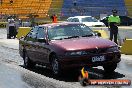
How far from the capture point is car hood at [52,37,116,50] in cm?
1091

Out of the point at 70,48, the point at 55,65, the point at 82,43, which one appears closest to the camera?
the point at 70,48

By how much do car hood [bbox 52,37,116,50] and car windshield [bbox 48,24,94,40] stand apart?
41cm

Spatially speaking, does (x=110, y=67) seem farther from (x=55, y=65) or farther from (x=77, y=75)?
(x=55, y=65)

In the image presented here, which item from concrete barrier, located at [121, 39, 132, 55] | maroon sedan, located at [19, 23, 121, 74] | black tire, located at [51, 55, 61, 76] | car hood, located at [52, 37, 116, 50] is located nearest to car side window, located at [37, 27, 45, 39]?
maroon sedan, located at [19, 23, 121, 74]

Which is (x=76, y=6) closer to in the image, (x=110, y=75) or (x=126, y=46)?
(x=126, y=46)

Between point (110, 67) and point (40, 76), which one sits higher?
point (110, 67)

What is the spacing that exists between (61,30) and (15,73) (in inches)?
74.6

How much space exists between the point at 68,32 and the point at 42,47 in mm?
870

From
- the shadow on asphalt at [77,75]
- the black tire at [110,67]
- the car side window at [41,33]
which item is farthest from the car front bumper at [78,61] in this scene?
the car side window at [41,33]

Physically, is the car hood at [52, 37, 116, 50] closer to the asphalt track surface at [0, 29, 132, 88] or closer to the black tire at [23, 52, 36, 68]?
the asphalt track surface at [0, 29, 132, 88]

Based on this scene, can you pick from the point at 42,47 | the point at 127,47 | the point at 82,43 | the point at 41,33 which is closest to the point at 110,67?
the point at 82,43

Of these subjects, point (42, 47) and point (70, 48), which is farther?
point (42, 47)

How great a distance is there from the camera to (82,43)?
36.6 feet

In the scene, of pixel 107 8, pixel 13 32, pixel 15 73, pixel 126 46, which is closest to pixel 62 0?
pixel 107 8
